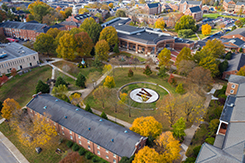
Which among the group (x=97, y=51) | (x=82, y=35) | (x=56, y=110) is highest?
(x=82, y=35)

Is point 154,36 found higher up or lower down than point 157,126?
higher up

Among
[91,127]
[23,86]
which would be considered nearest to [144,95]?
[91,127]

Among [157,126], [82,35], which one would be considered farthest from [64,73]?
[157,126]

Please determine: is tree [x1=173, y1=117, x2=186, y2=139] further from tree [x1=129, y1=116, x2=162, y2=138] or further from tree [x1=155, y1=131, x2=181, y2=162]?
tree [x1=155, y1=131, x2=181, y2=162]

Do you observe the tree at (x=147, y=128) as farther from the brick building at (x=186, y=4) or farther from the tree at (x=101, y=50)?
the brick building at (x=186, y=4)

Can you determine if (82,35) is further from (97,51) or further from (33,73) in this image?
(33,73)

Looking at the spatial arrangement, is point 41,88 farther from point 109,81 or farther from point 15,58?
point 15,58
